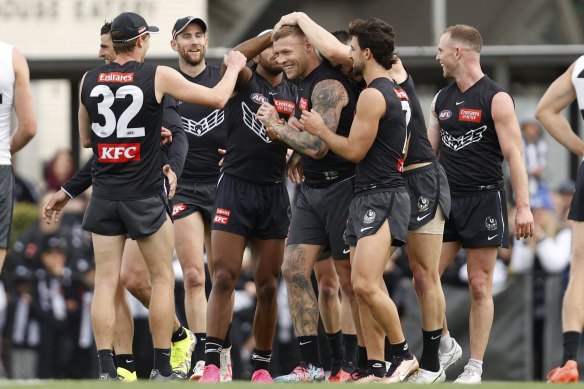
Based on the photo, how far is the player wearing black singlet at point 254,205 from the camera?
11438mm

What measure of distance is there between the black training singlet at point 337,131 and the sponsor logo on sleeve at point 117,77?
129 cm

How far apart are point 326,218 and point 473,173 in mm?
1367

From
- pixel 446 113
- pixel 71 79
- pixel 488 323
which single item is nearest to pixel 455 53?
pixel 446 113

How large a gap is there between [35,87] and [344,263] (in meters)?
11.5

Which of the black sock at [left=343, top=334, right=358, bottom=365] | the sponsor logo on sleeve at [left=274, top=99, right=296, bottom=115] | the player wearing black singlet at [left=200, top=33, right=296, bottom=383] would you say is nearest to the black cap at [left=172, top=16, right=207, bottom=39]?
the player wearing black singlet at [left=200, top=33, right=296, bottom=383]

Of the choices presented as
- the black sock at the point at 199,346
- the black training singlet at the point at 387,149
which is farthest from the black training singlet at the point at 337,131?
the black sock at the point at 199,346

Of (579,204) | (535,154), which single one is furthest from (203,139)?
(535,154)

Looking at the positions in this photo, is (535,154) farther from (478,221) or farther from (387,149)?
(387,149)

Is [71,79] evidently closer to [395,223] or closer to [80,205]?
[80,205]

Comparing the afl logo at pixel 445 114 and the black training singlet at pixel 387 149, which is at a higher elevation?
the afl logo at pixel 445 114

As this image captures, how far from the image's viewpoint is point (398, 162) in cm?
1069

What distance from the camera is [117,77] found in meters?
10.7

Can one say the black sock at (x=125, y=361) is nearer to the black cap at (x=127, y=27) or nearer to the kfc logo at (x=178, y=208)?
the kfc logo at (x=178, y=208)

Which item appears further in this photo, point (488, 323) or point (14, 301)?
point (14, 301)
